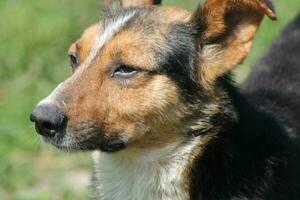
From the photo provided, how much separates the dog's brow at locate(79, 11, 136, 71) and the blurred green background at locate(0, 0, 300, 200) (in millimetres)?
958

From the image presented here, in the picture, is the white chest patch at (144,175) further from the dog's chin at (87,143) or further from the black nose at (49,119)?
the black nose at (49,119)

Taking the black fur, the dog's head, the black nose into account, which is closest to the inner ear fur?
the dog's head

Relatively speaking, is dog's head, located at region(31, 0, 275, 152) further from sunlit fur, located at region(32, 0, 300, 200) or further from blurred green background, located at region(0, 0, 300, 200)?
blurred green background, located at region(0, 0, 300, 200)

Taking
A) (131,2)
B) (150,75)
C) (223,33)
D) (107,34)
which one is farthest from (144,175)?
(131,2)

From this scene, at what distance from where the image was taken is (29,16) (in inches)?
405

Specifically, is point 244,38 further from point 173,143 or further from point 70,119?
point 70,119

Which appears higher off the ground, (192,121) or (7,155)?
(192,121)

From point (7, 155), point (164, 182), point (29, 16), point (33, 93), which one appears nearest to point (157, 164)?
point (164, 182)

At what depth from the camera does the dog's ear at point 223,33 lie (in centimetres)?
552

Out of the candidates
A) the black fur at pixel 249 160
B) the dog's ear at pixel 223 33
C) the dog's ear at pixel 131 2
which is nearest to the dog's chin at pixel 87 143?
the black fur at pixel 249 160

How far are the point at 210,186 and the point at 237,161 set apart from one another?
0.24m

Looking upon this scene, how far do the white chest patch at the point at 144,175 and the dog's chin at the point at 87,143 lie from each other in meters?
0.25

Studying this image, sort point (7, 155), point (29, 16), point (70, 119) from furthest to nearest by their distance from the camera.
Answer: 1. point (29, 16)
2. point (7, 155)
3. point (70, 119)

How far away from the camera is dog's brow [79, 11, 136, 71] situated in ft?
18.2
